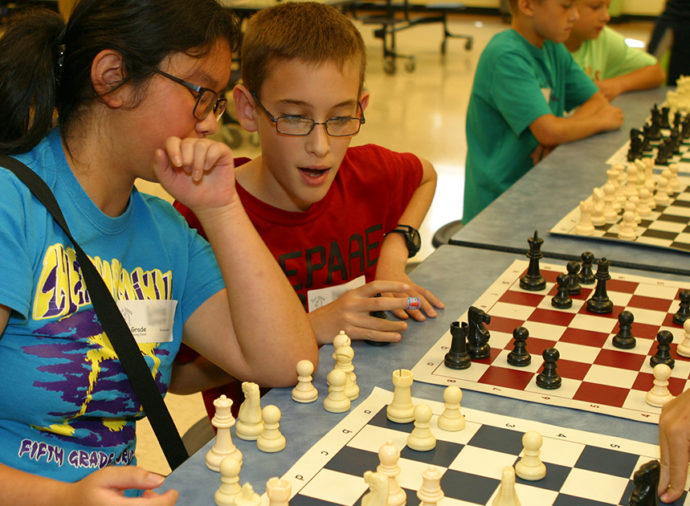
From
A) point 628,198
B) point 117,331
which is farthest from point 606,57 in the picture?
point 117,331

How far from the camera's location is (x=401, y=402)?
135 cm

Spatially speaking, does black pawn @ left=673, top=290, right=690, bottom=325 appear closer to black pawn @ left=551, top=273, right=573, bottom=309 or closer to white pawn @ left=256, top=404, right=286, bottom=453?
black pawn @ left=551, top=273, right=573, bottom=309

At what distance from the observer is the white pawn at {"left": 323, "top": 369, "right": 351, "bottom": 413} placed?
1.38 meters

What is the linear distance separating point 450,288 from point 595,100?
201 centimetres

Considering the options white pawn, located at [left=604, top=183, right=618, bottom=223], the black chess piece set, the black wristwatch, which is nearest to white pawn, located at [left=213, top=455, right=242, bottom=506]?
the black wristwatch

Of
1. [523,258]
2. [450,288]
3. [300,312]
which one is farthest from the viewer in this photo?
[523,258]

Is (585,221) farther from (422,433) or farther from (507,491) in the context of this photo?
(507,491)

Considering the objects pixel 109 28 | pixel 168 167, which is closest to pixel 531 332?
pixel 168 167

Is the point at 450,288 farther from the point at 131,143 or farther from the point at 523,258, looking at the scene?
the point at 131,143

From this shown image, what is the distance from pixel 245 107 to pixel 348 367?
819mm

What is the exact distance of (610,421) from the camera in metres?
1.35

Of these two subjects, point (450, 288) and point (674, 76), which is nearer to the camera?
point (450, 288)

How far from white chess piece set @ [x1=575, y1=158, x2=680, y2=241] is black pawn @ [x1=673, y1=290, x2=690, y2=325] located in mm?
472

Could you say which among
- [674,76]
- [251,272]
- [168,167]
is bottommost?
[674,76]
